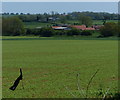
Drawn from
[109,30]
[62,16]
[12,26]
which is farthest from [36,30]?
[109,30]

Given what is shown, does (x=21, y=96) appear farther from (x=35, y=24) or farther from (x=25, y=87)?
(x=35, y=24)

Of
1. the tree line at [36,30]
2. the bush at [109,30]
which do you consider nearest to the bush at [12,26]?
the tree line at [36,30]

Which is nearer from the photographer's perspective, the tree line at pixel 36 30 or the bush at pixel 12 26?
the tree line at pixel 36 30

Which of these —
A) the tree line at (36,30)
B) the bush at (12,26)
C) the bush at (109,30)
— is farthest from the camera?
the bush at (109,30)

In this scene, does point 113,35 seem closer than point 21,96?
No

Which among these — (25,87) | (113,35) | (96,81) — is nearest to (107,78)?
(96,81)

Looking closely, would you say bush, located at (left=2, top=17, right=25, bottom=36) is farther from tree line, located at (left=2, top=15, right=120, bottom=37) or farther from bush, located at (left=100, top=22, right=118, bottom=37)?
bush, located at (left=100, top=22, right=118, bottom=37)

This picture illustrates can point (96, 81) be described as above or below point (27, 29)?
below

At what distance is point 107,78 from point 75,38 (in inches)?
2182

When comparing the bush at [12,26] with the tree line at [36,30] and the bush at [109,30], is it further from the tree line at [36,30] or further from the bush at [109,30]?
the bush at [109,30]

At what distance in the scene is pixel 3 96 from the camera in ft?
33.8

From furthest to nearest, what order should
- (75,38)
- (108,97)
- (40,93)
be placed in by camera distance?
1. (75,38)
2. (40,93)
3. (108,97)

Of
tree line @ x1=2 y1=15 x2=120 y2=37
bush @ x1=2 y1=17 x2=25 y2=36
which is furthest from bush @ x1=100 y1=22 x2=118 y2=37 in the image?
bush @ x1=2 y1=17 x2=25 y2=36

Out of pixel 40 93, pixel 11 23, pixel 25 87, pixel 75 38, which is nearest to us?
pixel 40 93
